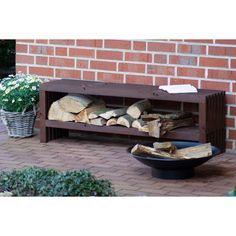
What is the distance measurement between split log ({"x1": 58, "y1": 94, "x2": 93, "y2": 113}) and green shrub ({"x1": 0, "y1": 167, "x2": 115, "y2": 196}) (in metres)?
1.99

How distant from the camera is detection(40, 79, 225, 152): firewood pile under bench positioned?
6.86 meters

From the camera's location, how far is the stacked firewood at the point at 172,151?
626cm

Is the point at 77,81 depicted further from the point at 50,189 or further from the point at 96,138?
the point at 50,189

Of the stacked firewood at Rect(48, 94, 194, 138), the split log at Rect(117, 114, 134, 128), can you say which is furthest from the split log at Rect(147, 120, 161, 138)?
the split log at Rect(117, 114, 134, 128)

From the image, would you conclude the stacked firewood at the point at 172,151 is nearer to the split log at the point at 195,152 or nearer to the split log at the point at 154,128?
the split log at the point at 195,152

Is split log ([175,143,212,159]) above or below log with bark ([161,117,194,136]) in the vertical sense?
below

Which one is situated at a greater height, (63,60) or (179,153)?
(63,60)

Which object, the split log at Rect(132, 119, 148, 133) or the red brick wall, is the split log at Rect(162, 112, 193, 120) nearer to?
the split log at Rect(132, 119, 148, 133)

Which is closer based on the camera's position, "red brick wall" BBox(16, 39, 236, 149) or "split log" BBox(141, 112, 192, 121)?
"split log" BBox(141, 112, 192, 121)

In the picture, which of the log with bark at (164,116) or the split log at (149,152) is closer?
the split log at (149,152)

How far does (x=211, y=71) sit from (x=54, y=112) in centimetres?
136

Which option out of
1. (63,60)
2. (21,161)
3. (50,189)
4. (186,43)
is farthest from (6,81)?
(50,189)

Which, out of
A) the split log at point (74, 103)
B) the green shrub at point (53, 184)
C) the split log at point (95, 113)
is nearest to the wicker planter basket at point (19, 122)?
the split log at point (74, 103)
